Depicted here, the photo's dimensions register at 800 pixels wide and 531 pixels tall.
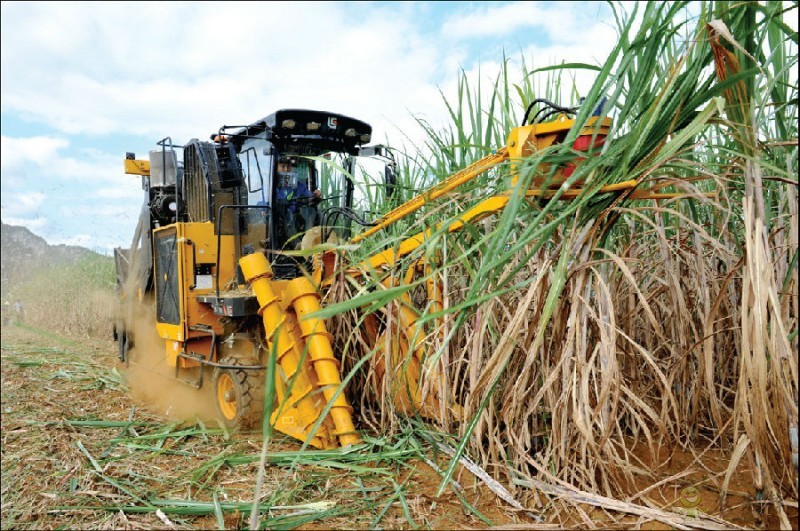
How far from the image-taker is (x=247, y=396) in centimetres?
435

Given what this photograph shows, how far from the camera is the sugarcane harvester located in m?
3.57

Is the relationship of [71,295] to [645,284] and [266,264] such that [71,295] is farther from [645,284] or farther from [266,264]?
[645,284]

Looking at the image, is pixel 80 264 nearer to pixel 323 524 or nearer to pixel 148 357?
pixel 148 357

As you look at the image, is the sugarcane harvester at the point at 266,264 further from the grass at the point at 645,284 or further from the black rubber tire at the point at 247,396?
the grass at the point at 645,284

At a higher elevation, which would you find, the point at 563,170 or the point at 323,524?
the point at 563,170

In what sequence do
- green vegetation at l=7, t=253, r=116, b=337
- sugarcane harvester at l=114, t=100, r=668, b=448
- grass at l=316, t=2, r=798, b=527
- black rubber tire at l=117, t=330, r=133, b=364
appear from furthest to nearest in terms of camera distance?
1. green vegetation at l=7, t=253, r=116, b=337
2. black rubber tire at l=117, t=330, r=133, b=364
3. sugarcane harvester at l=114, t=100, r=668, b=448
4. grass at l=316, t=2, r=798, b=527

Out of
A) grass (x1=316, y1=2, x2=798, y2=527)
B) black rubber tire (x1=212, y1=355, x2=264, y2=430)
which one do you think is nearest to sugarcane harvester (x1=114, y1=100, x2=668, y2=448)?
black rubber tire (x1=212, y1=355, x2=264, y2=430)

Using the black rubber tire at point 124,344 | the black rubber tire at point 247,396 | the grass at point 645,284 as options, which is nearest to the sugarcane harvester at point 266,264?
the black rubber tire at point 247,396

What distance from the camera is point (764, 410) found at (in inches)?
77.2

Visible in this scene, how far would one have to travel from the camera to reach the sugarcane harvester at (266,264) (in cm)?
357

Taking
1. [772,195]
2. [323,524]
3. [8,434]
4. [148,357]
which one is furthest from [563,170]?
[148,357]

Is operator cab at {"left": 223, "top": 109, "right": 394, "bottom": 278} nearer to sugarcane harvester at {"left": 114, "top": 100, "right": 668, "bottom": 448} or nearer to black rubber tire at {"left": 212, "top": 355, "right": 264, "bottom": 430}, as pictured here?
sugarcane harvester at {"left": 114, "top": 100, "right": 668, "bottom": 448}

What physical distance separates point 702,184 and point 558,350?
1.75 meters

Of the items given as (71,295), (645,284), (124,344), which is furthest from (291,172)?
(71,295)
